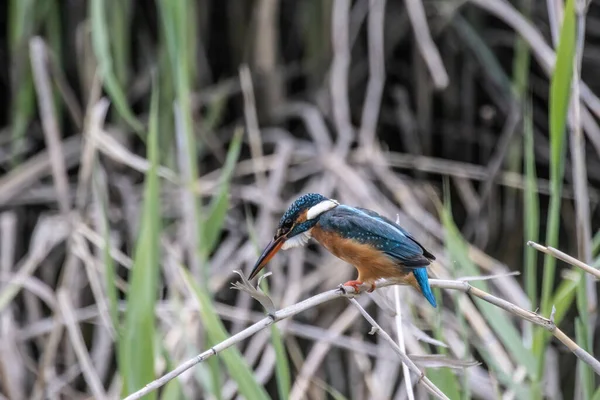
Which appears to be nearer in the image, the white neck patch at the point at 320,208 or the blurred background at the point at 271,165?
the white neck patch at the point at 320,208

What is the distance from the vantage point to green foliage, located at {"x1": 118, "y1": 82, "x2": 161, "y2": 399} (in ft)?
3.21

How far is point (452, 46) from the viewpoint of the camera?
1811 millimetres

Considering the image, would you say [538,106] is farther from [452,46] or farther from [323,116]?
[323,116]

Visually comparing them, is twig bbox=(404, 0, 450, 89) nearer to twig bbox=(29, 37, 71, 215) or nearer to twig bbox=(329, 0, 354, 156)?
twig bbox=(329, 0, 354, 156)

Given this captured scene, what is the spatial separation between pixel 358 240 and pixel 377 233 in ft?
0.06

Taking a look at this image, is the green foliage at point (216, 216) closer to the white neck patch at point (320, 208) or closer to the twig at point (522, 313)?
the white neck patch at point (320, 208)

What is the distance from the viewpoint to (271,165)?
5.50 feet

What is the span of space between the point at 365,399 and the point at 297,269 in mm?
243

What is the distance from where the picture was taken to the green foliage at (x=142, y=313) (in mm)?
979

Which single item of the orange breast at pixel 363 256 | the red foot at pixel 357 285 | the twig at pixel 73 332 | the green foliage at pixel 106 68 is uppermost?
the green foliage at pixel 106 68

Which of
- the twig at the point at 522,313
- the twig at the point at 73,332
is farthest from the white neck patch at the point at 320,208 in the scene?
the twig at the point at 73,332

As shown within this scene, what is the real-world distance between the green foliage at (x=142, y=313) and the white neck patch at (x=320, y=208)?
0.28 m

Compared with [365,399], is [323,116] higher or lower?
higher

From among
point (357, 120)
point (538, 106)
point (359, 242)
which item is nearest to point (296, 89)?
point (357, 120)
